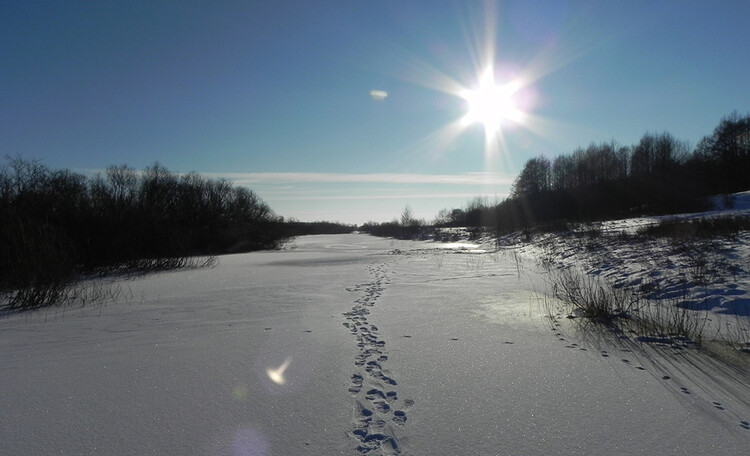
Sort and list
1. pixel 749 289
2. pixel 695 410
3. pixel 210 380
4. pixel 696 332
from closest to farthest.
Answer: pixel 695 410
pixel 210 380
pixel 696 332
pixel 749 289

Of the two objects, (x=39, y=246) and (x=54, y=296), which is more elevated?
(x=39, y=246)

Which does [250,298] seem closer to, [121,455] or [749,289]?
[121,455]

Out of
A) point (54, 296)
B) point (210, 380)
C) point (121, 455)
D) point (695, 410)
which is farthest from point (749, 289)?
point (54, 296)

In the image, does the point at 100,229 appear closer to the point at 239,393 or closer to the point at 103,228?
the point at 103,228

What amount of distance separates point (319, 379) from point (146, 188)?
37.9 meters

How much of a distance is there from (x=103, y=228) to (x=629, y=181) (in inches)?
1960

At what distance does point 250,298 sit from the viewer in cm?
884

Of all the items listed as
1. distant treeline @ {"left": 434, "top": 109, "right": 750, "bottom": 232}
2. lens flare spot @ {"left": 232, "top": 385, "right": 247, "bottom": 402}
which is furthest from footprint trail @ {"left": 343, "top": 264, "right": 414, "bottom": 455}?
distant treeline @ {"left": 434, "top": 109, "right": 750, "bottom": 232}

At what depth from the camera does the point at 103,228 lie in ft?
59.4

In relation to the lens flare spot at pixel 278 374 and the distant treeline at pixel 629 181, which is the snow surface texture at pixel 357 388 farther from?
the distant treeline at pixel 629 181

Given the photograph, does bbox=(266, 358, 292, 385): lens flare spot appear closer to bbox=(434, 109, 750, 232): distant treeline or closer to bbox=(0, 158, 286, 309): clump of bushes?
bbox=(0, 158, 286, 309): clump of bushes

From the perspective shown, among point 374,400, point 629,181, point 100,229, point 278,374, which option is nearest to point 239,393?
point 278,374

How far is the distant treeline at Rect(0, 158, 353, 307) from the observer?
31.2ft

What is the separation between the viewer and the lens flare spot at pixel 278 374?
392cm
